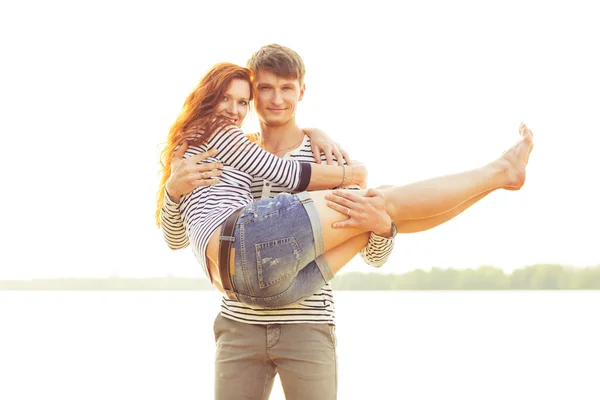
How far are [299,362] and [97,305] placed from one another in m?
9.33

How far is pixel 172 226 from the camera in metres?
2.13

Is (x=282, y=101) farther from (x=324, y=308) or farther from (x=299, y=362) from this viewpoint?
(x=299, y=362)

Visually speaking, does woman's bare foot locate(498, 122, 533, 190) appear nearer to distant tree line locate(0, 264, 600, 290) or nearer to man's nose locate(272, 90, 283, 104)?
man's nose locate(272, 90, 283, 104)

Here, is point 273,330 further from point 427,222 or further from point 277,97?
point 277,97

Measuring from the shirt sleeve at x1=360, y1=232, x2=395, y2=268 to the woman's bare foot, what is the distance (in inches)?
16.5

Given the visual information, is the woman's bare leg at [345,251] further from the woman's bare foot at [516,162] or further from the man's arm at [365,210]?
the woman's bare foot at [516,162]

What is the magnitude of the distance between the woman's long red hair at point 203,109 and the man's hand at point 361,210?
0.49 m

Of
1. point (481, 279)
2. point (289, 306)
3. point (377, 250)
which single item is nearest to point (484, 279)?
point (481, 279)

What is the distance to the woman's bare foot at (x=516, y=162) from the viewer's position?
2.01 metres

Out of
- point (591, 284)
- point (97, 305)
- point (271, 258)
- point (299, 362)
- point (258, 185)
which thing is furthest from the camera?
point (591, 284)

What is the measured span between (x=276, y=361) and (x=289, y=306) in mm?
177

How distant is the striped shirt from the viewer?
1.96m

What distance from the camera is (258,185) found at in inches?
81.7

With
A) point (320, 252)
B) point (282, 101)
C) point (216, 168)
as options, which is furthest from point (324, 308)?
point (282, 101)
